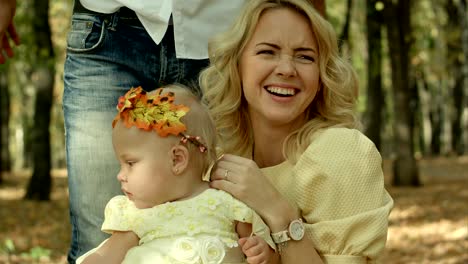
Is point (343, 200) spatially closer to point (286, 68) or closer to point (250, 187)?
point (250, 187)

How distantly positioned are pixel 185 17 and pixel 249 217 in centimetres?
102

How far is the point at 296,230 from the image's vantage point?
277 cm

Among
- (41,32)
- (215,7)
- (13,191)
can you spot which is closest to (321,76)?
(215,7)

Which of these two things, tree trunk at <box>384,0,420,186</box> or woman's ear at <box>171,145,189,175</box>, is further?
tree trunk at <box>384,0,420,186</box>

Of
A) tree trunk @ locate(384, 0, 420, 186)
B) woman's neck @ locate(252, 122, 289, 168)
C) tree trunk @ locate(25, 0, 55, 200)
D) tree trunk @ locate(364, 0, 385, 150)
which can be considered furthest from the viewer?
tree trunk @ locate(364, 0, 385, 150)

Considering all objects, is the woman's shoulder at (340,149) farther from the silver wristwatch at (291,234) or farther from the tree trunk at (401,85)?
the tree trunk at (401,85)

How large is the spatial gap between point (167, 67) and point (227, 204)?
2.90ft

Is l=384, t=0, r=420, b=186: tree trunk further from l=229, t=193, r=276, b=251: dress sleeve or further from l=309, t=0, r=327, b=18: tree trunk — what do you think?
l=229, t=193, r=276, b=251: dress sleeve

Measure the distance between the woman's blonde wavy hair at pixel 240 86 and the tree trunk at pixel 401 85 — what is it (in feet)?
41.7

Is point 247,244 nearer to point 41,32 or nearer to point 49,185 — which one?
point 41,32

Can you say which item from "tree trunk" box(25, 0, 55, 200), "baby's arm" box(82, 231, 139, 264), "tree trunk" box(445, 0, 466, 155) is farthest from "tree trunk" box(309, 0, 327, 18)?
"tree trunk" box(445, 0, 466, 155)

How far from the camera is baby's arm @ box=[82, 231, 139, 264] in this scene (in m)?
2.73

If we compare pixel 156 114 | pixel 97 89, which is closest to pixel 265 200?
pixel 156 114

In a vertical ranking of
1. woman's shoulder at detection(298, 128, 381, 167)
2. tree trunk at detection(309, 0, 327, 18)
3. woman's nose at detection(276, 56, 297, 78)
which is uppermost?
tree trunk at detection(309, 0, 327, 18)
